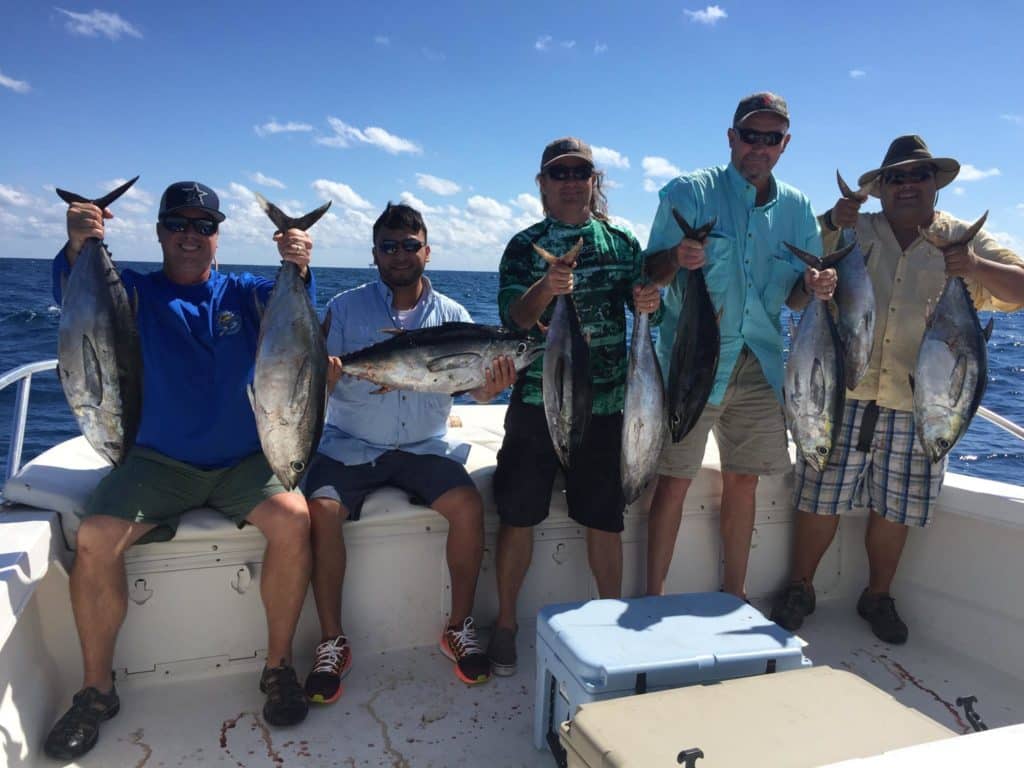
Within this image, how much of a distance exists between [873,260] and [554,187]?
1640 mm

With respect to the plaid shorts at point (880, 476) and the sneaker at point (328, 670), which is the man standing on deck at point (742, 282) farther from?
the sneaker at point (328, 670)

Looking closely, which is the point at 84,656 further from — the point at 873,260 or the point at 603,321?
the point at 873,260

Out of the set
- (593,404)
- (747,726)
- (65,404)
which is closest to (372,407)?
(593,404)

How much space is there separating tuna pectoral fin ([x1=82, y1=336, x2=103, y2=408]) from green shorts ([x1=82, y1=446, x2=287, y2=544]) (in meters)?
0.42

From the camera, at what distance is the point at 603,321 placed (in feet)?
10.6

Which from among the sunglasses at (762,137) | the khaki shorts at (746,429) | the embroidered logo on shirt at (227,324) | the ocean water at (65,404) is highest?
the sunglasses at (762,137)

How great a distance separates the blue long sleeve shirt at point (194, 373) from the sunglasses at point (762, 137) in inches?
78.3

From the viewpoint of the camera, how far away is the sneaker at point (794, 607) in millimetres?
3711

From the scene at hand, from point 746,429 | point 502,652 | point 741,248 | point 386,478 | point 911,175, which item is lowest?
point 502,652

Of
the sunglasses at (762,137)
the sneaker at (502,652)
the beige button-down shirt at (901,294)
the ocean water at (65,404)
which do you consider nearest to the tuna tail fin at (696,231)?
the sunglasses at (762,137)

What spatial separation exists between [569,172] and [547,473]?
1316mm

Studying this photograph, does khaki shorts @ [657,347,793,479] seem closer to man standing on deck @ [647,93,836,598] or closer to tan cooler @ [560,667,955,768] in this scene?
man standing on deck @ [647,93,836,598]

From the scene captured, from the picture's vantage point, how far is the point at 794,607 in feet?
12.3

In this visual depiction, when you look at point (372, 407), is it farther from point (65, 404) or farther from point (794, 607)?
point (65, 404)
